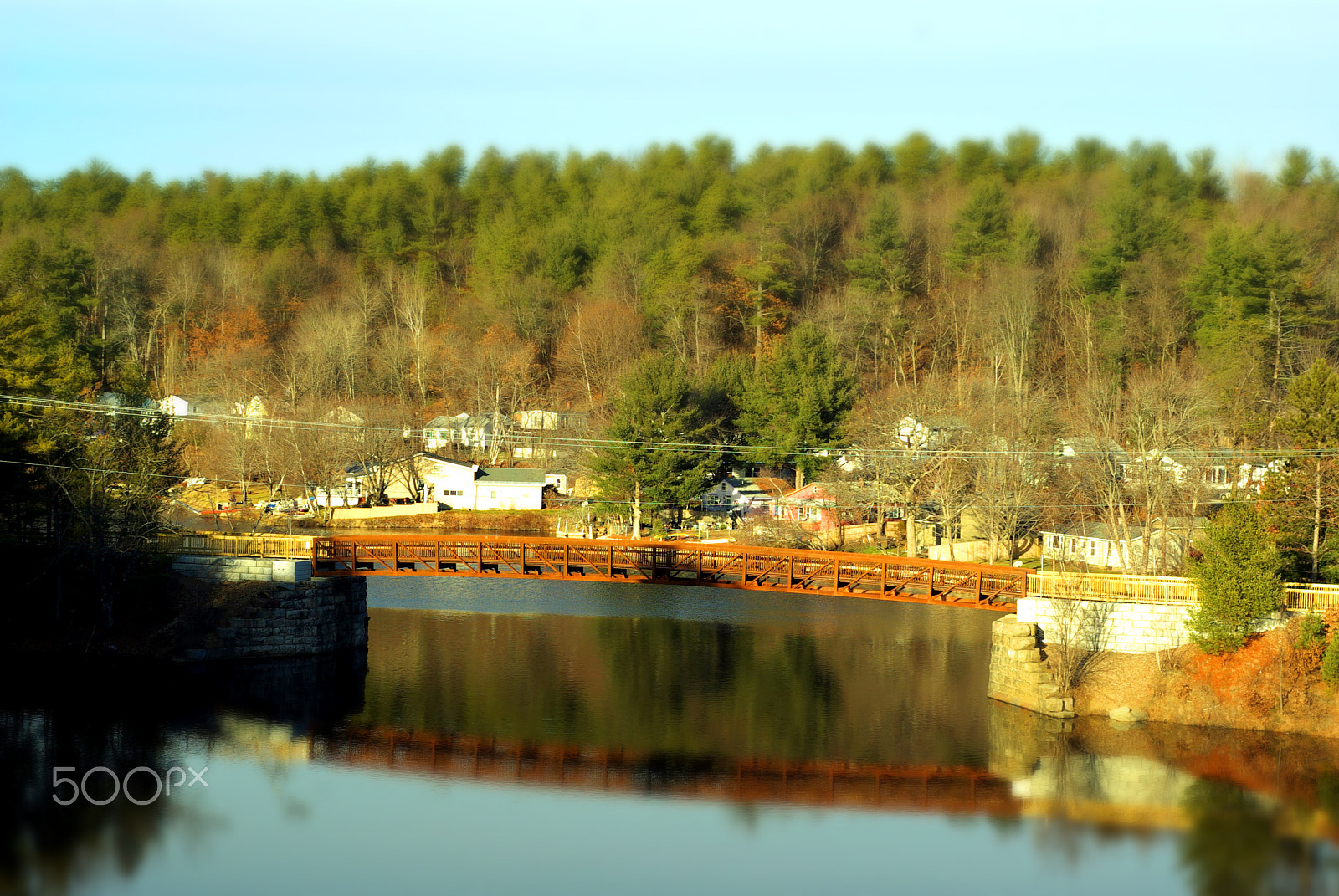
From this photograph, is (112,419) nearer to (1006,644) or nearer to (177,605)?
(177,605)

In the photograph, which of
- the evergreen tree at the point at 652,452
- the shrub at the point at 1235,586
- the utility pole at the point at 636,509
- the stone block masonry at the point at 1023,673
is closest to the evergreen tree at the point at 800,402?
the evergreen tree at the point at 652,452

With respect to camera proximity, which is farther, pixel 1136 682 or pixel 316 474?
pixel 316 474

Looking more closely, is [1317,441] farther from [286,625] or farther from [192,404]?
[192,404]

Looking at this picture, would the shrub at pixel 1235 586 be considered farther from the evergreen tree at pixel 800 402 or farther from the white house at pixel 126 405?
the white house at pixel 126 405

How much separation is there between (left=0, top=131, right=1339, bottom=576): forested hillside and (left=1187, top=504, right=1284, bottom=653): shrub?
1314cm

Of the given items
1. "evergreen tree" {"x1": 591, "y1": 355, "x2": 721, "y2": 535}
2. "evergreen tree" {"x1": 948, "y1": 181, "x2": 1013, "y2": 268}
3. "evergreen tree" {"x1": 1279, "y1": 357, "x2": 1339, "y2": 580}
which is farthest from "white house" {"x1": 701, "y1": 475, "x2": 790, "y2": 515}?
"evergreen tree" {"x1": 1279, "y1": 357, "x2": 1339, "y2": 580}

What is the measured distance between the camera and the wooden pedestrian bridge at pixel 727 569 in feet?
108

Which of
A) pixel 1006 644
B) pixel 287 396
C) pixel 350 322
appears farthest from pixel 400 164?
pixel 1006 644

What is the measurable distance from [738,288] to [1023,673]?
2257 inches

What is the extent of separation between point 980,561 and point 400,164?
81223 millimetres

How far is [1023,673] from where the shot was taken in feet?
106

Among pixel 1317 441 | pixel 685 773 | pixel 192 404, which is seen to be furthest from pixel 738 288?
pixel 685 773

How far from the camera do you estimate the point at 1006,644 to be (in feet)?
109

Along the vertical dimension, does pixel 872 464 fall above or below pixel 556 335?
below
